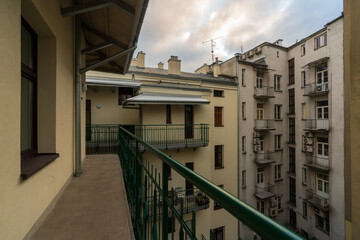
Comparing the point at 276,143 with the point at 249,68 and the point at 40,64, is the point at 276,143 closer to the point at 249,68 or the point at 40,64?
the point at 249,68

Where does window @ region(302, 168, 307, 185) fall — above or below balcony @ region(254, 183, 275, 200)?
above

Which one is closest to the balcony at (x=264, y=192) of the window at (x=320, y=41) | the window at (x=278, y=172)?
the window at (x=278, y=172)

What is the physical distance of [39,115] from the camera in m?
2.36

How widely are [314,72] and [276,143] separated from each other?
6.69m

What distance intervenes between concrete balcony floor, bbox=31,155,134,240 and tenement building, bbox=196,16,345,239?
38.5 ft

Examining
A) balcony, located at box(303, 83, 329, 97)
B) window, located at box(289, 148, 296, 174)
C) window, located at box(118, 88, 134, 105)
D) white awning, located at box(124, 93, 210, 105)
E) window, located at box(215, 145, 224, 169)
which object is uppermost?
balcony, located at box(303, 83, 329, 97)

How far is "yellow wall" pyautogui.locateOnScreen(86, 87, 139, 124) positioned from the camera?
9.60 metres

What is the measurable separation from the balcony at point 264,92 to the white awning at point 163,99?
649cm

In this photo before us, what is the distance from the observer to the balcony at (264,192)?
44.9 ft

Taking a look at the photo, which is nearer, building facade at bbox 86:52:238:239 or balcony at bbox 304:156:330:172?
building facade at bbox 86:52:238:239

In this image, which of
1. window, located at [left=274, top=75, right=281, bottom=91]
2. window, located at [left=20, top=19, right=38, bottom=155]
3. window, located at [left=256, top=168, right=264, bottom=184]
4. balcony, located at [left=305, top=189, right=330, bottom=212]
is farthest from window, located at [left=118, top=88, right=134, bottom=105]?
balcony, located at [left=305, top=189, right=330, bottom=212]

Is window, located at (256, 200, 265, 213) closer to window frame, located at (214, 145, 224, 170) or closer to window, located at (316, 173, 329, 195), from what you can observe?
window, located at (316, 173, 329, 195)

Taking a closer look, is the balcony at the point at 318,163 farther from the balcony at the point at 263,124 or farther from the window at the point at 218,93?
the window at the point at 218,93

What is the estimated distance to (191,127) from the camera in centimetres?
1116
